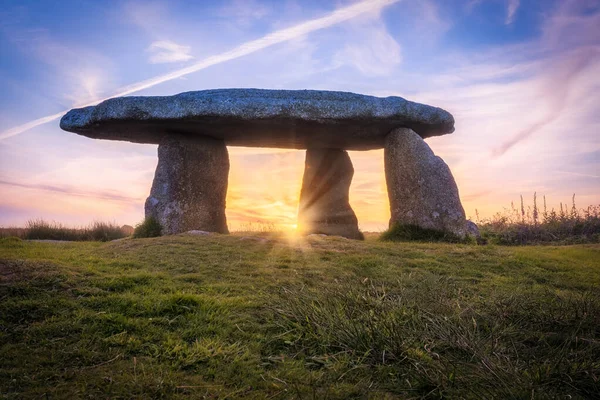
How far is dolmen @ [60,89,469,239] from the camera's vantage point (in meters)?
10.8

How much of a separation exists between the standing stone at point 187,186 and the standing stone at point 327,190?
9.45 feet

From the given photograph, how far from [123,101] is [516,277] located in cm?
947

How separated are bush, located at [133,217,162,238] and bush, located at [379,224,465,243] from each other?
18.9 feet

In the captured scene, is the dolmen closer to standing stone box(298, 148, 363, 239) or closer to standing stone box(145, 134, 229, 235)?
standing stone box(145, 134, 229, 235)

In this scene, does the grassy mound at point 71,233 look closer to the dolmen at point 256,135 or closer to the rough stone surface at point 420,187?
the dolmen at point 256,135

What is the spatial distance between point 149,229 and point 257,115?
402cm

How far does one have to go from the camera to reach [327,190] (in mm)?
13953

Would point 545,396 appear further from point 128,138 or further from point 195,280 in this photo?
point 128,138

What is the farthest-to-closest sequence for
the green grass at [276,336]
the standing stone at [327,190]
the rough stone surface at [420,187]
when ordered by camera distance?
the standing stone at [327,190], the rough stone surface at [420,187], the green grass at [276,336]

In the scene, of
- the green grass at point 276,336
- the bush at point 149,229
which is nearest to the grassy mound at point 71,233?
the bush at point 149,229

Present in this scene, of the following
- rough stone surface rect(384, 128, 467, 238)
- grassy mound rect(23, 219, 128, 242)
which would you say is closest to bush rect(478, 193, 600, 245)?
rough stone surface rect(384, 128, 467, 238)

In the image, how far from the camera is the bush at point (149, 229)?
1134cm

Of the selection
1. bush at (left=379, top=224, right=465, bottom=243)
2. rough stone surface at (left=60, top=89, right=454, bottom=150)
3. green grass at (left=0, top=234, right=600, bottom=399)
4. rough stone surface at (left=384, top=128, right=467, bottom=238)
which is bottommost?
green grass at (left=0, top=234, right=600, bottom=399)

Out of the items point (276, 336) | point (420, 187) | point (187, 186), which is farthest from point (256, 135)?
point (276, 336)
